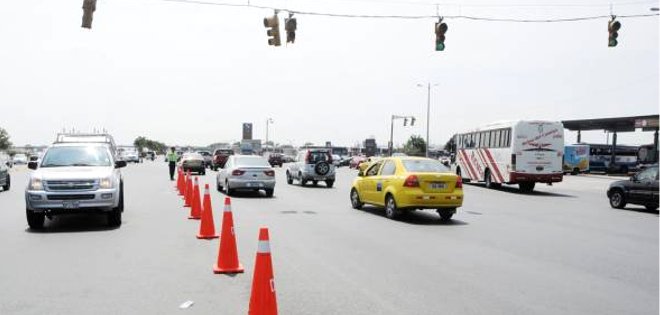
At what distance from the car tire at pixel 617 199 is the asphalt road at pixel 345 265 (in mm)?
5228

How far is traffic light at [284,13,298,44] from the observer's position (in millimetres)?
19781

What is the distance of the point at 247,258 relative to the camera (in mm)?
8789

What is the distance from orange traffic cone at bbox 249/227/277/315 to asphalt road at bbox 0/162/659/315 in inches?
44.8

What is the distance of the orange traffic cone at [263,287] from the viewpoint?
15.6 ft

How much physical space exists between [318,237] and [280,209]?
5.63 metres

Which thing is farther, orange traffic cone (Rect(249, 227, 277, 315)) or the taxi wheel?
the taxi wheel

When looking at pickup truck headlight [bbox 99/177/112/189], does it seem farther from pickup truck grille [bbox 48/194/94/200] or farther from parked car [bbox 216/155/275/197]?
parked car [bbox 216/155/275/197]

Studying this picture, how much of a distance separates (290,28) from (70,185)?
10.3 meters

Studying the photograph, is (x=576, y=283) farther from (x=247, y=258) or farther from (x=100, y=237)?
(x=100, y=237)

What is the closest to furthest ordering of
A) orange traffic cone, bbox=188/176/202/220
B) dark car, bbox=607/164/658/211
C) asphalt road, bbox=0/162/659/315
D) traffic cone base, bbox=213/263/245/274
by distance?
asphalt road, bbox=0/162/659/315
traffic cone base, bbox=213/263/245/274
orange traffic cone, bbox=188/176/202/220
dark car, bbox=607/164/658/211

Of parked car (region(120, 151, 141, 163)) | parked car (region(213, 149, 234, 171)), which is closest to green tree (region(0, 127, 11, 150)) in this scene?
parked car (region(120, 151, 141, 163))

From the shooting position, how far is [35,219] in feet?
38.3

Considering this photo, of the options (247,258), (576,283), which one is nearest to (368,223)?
(247,258)

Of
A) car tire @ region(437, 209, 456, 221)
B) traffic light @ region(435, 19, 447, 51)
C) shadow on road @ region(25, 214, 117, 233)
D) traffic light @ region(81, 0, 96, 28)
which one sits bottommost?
shadow on road @ region(25, 214, 117, 233)
